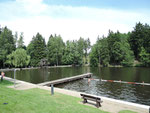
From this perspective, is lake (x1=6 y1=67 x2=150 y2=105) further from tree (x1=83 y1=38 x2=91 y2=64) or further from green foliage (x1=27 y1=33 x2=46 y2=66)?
tree (x1=83 y1=38 x2=91 y2=64)

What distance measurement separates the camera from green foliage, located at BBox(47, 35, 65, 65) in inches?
3108

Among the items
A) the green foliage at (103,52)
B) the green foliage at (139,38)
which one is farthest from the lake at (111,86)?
the green foliage at (139,38)

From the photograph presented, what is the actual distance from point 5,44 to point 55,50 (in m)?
26.7

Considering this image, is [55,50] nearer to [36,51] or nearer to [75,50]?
[36,51]

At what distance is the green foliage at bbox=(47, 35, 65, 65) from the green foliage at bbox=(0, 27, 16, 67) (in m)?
21.0

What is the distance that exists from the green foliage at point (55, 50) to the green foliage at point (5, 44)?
826 inches

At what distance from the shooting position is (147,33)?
71.4 metres

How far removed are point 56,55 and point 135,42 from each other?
45.6 m

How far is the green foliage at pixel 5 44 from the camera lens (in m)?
60.4

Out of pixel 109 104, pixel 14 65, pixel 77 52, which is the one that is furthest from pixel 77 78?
pixel 77 52

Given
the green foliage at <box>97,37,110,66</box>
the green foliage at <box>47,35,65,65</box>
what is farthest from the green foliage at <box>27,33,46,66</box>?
the green foliage at <box>97,37,110,66</box>

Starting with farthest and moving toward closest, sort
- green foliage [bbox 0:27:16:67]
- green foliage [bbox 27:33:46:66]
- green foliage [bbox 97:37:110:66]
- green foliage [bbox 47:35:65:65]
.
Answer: green foliage [bbox 47:35:65:65]
green foliage [bbox 97:37:110:66]
green foliage [bbox 27:33:46:66]
green foliage [bbox 0:27:16:67]

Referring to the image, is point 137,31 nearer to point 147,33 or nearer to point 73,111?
point 147,33

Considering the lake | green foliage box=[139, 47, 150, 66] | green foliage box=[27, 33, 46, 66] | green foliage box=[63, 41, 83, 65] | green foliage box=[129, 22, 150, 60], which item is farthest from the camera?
green foliage box=[63, 41, 83, 65]
